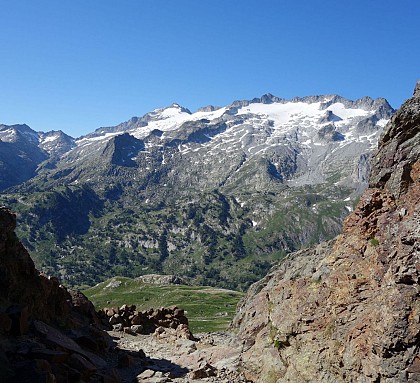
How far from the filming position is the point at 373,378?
23109mm

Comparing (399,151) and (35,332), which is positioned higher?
(399,151)

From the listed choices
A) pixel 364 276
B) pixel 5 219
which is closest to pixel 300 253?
pixel 364 276

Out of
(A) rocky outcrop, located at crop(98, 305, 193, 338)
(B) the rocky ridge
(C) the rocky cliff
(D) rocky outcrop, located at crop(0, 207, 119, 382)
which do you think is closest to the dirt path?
(B) the rocky ridge

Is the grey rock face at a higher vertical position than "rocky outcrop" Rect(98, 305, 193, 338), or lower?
higher

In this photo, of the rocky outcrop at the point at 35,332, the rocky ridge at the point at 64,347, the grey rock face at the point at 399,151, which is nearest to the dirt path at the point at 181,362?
the rocky ridge at the point at 64,347

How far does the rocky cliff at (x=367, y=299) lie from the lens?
74.5 ft

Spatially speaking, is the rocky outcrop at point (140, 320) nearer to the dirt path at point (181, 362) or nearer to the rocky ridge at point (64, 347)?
the rocky ridge at point (64, 347)

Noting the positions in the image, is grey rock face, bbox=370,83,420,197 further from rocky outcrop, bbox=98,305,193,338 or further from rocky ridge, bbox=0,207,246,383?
rocky outcrop, bbox=98,305,193,338

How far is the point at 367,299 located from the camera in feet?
87.8

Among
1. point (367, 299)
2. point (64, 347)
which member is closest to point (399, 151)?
point (367, 299)

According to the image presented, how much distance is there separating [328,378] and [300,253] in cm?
3214

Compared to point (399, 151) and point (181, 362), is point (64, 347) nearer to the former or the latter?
point (181, 362)

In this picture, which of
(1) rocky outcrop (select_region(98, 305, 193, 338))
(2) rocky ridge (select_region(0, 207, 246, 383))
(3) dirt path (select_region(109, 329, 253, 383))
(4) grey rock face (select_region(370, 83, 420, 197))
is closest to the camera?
(2) rocky ridge (select_region(0, 207, 246, 383))

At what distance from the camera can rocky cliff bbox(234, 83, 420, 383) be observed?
22.7m
